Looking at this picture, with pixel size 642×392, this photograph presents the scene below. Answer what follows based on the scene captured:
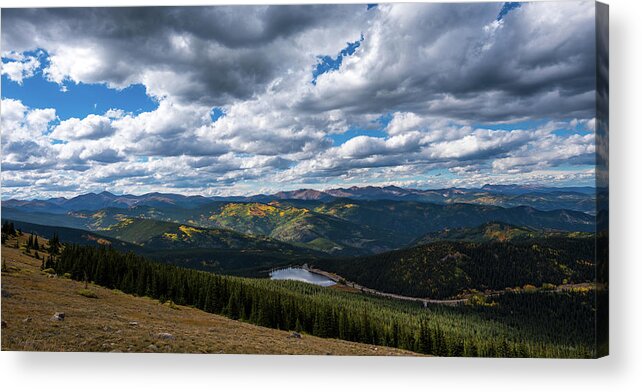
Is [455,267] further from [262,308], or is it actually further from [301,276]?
[301,276]

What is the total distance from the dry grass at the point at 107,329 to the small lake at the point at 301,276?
2120 inches

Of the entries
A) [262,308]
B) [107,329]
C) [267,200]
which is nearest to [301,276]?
[267,200]

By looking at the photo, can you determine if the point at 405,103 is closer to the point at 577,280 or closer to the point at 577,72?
the point at 577,72

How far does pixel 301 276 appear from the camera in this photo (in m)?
101

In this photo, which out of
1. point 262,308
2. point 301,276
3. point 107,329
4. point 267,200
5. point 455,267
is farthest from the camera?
point 301,276

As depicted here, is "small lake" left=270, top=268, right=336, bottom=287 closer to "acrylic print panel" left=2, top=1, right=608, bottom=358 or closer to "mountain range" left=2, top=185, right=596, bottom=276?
"mountain range" left=2, top=185, right=596, bottom=276

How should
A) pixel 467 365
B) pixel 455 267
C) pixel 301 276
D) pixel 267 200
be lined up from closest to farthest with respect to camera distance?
pixel 467 365
pixel 455 267
pixel 267 200
pixel 301 276

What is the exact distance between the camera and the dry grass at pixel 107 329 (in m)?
19.6

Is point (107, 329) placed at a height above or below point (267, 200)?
below

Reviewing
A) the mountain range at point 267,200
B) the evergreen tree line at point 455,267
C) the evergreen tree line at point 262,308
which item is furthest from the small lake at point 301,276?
the evergreen tree line at point 262,308

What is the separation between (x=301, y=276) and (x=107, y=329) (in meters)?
81.8

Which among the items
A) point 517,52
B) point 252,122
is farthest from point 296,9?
point 517,52

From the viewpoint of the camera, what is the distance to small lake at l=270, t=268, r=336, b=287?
269 feet

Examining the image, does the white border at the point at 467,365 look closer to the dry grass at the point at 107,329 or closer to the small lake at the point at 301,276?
the dry grass at the point at 107,329
